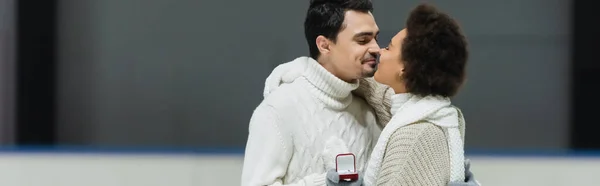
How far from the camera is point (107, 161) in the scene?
7.50 ft

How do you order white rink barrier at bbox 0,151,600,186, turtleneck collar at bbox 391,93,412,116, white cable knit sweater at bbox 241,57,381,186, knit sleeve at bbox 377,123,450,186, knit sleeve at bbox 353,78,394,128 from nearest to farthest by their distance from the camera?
knit sleeve at bbox 377,123,450,186 → turtleneck collar at bbox 391,93,412,116 → white cable knit sweater at bbox 241,57,381,186 → knit sleeve at bbox 353,78,394,128 → white rink barrier at bbox 0,151,600,186

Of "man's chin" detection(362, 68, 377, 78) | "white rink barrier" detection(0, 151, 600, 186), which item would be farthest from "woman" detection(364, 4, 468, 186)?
"white rink barrier" detection(0, 151, 600, 186)

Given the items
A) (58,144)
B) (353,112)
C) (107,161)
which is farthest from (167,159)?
(353,112)

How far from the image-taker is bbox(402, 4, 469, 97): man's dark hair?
1.34m

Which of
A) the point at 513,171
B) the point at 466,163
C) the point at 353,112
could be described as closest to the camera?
the point at 466,163

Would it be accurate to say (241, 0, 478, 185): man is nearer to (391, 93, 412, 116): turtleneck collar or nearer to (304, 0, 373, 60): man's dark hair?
(304, 0, 373, 60): man's dark hair

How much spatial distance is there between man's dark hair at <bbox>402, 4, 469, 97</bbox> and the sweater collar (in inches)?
7.7

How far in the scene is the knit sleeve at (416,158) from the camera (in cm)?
131

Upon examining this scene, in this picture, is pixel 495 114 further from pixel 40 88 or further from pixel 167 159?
pixel 40 88

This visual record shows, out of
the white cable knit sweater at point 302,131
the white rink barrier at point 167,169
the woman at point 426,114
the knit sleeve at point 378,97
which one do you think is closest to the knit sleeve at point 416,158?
the woman at point 426,114

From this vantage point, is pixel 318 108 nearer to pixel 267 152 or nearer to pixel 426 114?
pixel 267 152

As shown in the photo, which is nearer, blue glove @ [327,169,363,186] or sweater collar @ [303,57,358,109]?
blue glove @ [327,169,363,186]

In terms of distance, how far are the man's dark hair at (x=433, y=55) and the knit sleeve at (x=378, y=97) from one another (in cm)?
25

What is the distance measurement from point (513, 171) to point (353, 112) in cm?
76
